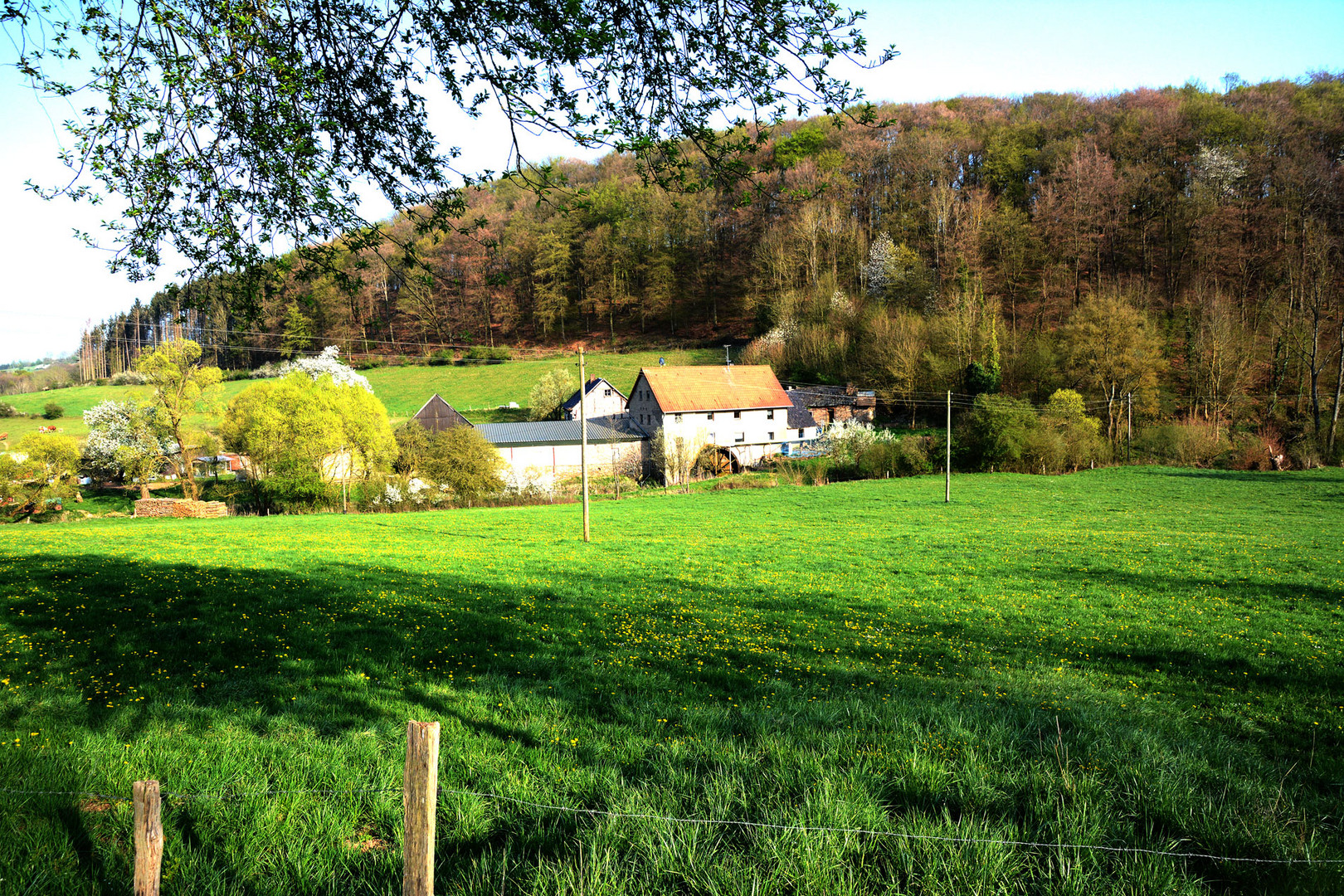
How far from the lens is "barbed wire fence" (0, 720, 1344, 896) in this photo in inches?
88.9

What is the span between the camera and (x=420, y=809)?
A: 2.27 metres

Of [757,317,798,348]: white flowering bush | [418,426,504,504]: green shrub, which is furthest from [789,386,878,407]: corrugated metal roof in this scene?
[418,426,504,504]: green shrub

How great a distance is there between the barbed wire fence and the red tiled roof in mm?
51643

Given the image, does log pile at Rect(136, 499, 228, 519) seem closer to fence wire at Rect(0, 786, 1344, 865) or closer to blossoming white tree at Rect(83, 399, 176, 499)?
blossoming white tree at Rect(83, 399, 176, 499)

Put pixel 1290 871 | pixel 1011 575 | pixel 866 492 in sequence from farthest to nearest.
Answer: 1. pixel 866 492
2. pixel 1011 575
3. pixel 1290 871

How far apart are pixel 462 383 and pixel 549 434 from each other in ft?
94.1

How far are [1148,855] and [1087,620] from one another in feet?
28.5

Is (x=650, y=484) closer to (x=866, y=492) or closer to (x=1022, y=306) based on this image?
(x=866, y=492)

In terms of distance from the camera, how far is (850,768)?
148 inches

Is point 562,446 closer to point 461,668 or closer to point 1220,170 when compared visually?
point 461,668

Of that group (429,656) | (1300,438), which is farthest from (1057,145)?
(429,656)

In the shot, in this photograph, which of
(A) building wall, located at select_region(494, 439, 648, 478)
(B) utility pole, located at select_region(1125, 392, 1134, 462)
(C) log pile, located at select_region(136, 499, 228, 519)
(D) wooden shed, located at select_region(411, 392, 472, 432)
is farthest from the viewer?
(D) wooden shed, located at select_region(411, 392, 472, 432)

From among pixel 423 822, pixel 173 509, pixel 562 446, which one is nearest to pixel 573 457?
pixel 562 446

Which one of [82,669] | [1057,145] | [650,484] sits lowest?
[650,484]
